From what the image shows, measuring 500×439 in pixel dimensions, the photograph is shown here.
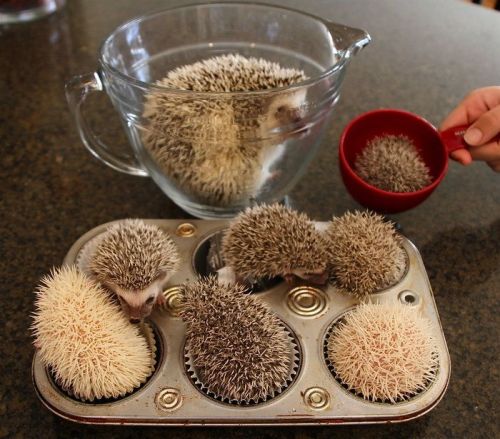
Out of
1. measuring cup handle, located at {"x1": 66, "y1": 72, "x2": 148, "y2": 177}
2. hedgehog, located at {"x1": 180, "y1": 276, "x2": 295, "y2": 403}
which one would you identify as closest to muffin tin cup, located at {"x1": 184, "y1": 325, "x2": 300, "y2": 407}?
hedgehog, located at {"x1": 180, "y1": 276, "x2": 295, "y2": 403}

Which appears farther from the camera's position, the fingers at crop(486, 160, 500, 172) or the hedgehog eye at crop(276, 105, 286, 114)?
the fingers at crop(486, 160, 500, 172)

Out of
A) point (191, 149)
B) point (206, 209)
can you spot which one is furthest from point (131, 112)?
point (206, 209)

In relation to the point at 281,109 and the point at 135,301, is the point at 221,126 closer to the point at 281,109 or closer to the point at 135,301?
the point at 281,109

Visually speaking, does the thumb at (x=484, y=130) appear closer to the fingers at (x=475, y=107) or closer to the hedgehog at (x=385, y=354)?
the fingers at (x=475, y=107)

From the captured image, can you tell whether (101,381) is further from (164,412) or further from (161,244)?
(161,244)

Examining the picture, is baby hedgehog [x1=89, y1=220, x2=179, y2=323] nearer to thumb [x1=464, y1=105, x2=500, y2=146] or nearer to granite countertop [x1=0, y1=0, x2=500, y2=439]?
granite countertop [x1=0, y1=0, x2=500, y2=439]

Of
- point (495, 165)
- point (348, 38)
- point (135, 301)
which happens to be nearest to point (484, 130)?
point (495, 165)
